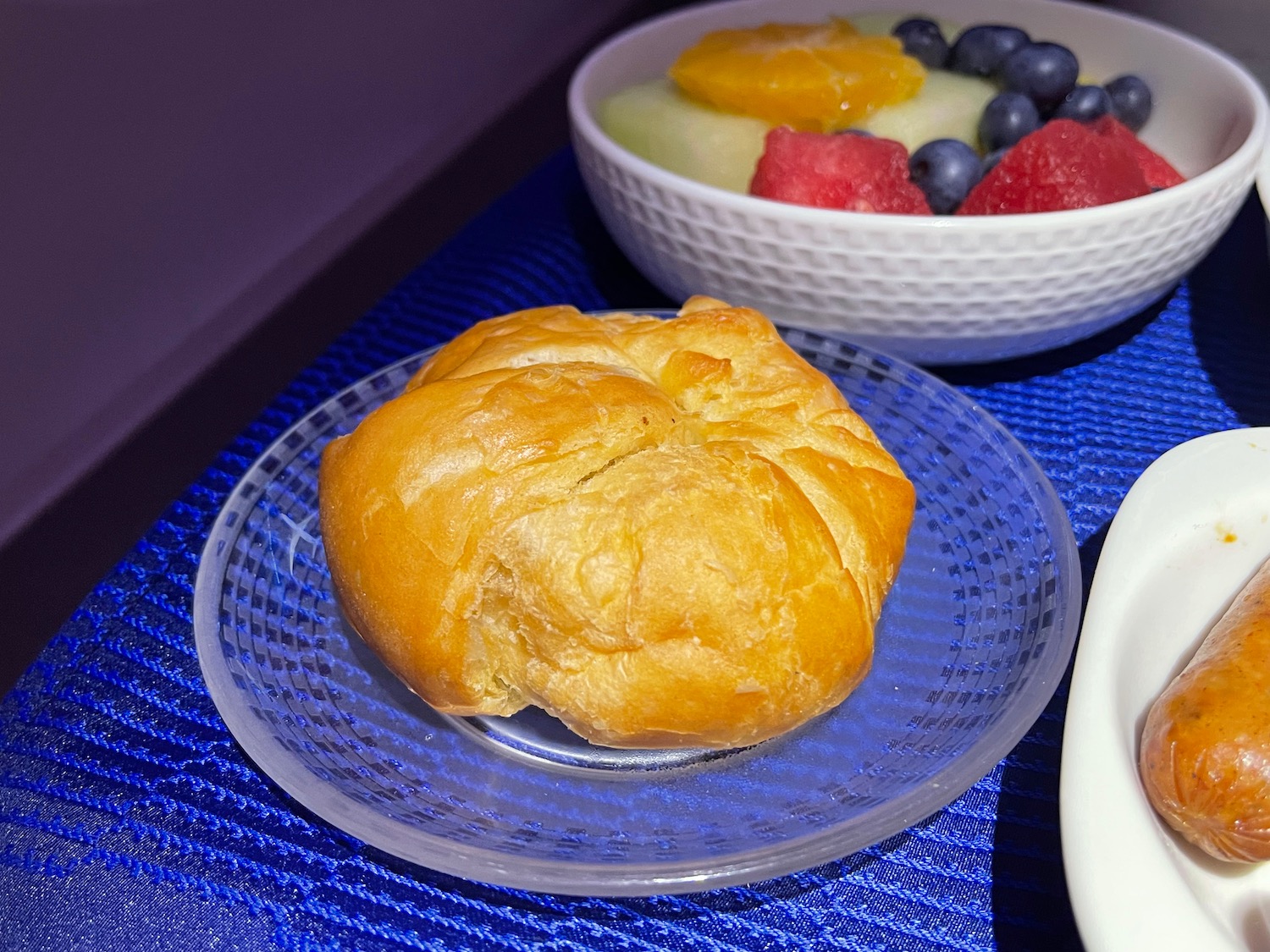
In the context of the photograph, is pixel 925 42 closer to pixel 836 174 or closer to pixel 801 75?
pixel 801 75

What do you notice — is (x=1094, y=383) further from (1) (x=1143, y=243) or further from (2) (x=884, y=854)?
(2) (x=884, y=854)

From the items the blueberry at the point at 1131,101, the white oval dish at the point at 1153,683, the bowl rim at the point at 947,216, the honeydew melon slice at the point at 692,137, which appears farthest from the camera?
Answer: the blueberry at the point at 1131,101

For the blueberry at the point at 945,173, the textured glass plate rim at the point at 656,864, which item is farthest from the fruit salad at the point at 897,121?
the textured glass plate rim at the point at 656,864

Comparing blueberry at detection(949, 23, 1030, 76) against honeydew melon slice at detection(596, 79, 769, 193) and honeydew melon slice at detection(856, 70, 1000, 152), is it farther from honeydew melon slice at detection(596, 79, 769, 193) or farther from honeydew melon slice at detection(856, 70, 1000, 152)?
honeydew melon slice at detection(596, 79, 769, 193)

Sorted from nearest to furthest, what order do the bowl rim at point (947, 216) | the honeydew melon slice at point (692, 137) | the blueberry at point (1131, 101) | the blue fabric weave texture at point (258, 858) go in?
the blue fabric weave texture at point (258, 858) < the bowl rim at point (947, 216) < the honeydew melon slice at point (692, 137) < the blueberry at point (1131, 101)

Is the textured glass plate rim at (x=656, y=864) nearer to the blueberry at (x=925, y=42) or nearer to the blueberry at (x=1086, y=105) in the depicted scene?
the blueberry at (x=1086, y=105)

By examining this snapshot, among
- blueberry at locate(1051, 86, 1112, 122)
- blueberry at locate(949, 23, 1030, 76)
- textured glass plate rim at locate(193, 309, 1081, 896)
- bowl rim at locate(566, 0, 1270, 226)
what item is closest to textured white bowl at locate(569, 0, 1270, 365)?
bowl rim at locate(566, 0, 1270, 226)
